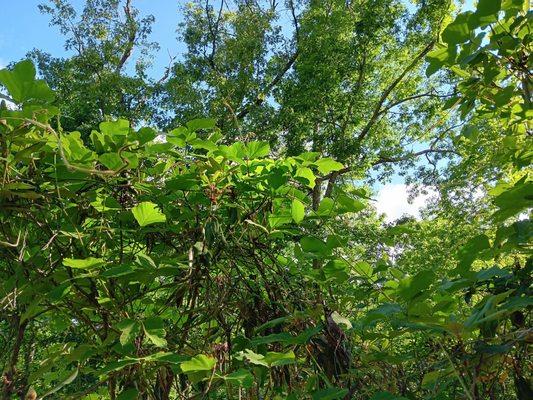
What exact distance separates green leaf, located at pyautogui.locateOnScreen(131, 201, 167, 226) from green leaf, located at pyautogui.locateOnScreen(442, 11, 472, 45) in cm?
61

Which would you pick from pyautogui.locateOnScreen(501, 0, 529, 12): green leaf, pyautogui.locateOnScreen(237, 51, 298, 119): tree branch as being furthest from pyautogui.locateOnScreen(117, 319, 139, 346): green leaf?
pyautogui.locateOnScreen(237, 51, 298, 119): tree branch

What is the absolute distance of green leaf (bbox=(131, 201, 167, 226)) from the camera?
1.01 m

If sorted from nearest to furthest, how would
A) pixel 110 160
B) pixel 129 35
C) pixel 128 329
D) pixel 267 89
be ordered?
pixel 128 329, pixel 110 160, pixel 267 89, pixel 129 35

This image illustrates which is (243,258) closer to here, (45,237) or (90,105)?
(45,237)

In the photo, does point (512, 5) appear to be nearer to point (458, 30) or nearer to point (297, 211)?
point (458, 30)

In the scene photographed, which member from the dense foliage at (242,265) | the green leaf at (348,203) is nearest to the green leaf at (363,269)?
the dense foliage at (242,265)

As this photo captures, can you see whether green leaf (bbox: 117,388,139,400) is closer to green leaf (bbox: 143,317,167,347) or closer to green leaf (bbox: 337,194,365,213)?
green leaf (bbox: 143,317,167,347)

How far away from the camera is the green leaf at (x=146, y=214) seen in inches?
39.8

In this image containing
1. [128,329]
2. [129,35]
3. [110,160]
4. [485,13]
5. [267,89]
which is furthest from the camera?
[129,35]

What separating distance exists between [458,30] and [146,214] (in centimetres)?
65

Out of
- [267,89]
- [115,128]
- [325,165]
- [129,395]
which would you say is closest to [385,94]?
[267,89]

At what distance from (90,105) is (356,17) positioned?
579 centimetres

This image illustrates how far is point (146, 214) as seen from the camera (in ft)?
3.34

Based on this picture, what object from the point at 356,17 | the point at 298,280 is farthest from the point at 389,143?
the point at 298,280
